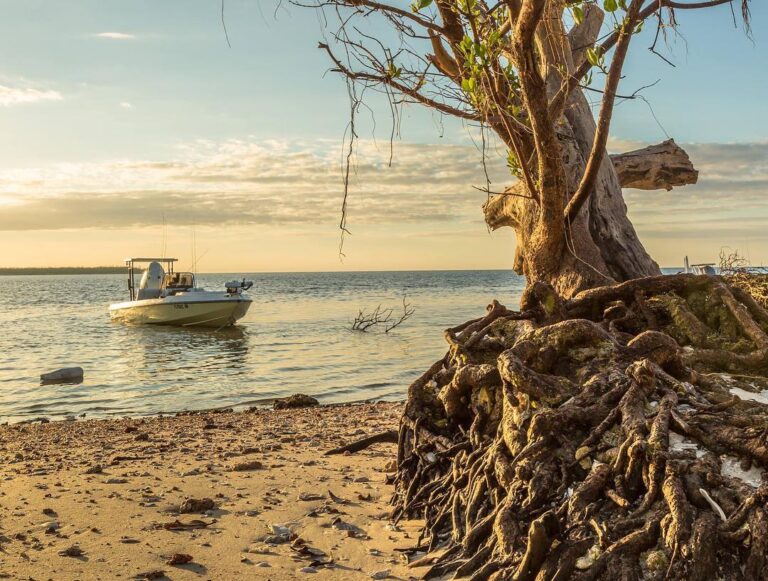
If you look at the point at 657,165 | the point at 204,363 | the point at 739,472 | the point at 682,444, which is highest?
the point at 657,165

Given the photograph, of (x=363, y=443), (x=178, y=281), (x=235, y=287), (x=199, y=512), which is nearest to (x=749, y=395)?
(x=199, y=512)

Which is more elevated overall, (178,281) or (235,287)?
(178,281)

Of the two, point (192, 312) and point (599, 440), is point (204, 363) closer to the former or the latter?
point (192, 312)

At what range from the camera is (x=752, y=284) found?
14109mm

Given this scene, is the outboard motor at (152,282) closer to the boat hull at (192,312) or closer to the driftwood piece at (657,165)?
the boat hull at (192,312)

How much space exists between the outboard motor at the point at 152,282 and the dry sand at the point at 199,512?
32.5 m

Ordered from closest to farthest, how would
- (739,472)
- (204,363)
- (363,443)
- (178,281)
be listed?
(739,472), (363,443), (204,363), (178,281)

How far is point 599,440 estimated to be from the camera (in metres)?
5.12

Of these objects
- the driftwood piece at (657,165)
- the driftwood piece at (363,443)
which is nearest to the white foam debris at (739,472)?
the driftwood piece at (363,443)

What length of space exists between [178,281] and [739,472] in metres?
40.6

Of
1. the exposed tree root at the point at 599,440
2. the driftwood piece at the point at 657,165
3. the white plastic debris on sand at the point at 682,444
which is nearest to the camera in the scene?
the exposed tree root at the point at 599,440

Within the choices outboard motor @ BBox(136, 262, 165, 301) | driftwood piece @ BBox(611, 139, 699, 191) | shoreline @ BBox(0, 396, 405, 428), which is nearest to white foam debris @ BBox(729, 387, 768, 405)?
driftwood piece @ BBox(611, 139, 699, 191)

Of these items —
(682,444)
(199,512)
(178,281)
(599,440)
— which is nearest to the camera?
(682,444)

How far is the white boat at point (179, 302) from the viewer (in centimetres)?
3959
